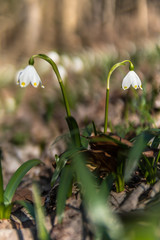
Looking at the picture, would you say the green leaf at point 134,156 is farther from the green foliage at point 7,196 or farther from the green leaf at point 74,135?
the green foliage at point 7,196

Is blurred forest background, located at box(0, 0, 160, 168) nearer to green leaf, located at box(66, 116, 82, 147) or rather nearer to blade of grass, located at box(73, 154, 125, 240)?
green leaf, located at box(66, 116, 82, 147)

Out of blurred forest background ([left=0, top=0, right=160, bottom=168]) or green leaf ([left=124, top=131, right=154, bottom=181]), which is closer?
green leaf ([left=124, top=131, right=154, bottom=181])

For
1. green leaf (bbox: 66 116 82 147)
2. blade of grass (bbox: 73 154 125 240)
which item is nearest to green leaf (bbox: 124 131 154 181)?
blade of grass (bbox: 73 154 125 240)

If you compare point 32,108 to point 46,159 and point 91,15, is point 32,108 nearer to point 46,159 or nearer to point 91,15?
point 46,159

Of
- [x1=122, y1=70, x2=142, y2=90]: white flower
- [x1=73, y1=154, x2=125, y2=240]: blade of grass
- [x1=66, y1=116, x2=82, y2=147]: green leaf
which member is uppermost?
[x1=122, y1=70, x2=142, y2=90]: white flower

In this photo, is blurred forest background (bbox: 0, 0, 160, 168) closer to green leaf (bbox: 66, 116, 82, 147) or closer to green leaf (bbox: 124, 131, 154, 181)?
green leaf (bbox: 66, 116, 82, 147)

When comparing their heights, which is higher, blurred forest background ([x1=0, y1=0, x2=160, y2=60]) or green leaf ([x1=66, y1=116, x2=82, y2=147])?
blurred forest background ([x1=0, y1=0, x2=160, y2=60])

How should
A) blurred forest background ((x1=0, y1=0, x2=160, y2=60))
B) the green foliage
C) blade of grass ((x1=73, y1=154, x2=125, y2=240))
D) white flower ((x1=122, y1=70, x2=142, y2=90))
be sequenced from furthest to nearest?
1. blurred forest background ((x1=0, y1=0, x2=160, y2=60))
2. white flower ((x1=122, y1=70, x2=142, y2=90))
3. the green foliage
4. blade of grass ((x1=73, y1=154, x2=125, y2=240))

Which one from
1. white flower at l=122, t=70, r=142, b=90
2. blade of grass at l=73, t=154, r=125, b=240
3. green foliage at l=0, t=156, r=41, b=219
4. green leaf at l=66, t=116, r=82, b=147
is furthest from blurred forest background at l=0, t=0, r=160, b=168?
blade of grass at l=73, t=154, r=125, b=240

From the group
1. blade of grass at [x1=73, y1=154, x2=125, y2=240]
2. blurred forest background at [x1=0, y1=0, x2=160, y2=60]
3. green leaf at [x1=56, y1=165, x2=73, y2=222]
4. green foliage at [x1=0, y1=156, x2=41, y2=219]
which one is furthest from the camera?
blurred forest background at [x1=0, y1=0, x2=160, y2=60]
